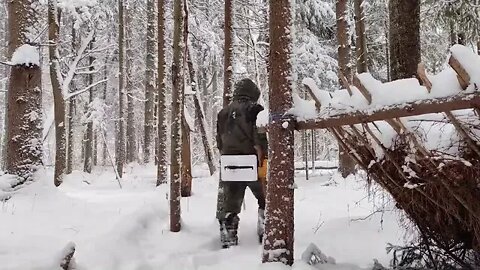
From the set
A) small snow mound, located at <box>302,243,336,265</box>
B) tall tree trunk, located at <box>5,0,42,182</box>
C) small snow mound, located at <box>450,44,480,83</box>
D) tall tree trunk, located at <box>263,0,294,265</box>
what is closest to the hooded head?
tall tree trunk, located at <box>263,0,294,265</box>

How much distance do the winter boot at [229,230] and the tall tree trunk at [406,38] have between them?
2.94m

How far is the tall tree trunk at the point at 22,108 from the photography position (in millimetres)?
7684

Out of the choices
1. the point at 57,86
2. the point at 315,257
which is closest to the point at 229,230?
the point at 315,257

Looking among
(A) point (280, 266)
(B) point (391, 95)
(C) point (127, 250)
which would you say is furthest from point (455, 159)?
(C) point (127, 250)

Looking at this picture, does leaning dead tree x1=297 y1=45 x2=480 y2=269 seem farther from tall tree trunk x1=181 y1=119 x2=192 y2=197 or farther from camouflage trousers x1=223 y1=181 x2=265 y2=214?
tall tree trunk x1=181 y1=119 x2=192 y2=197

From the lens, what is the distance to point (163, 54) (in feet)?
36.5

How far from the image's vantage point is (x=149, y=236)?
6223 mm

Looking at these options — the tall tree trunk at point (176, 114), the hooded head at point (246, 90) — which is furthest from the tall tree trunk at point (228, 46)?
the hooded head at point (246, 90)

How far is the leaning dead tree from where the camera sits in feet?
11.2

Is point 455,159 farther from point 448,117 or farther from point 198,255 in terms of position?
point 198,255

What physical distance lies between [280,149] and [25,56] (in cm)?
519

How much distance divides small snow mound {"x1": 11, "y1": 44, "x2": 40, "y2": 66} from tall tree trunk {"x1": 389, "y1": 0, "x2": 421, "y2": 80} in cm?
569

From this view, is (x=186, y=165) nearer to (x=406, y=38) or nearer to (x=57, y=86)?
(x=57, y=86)

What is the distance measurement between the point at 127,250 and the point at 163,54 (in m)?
A: 6.51
